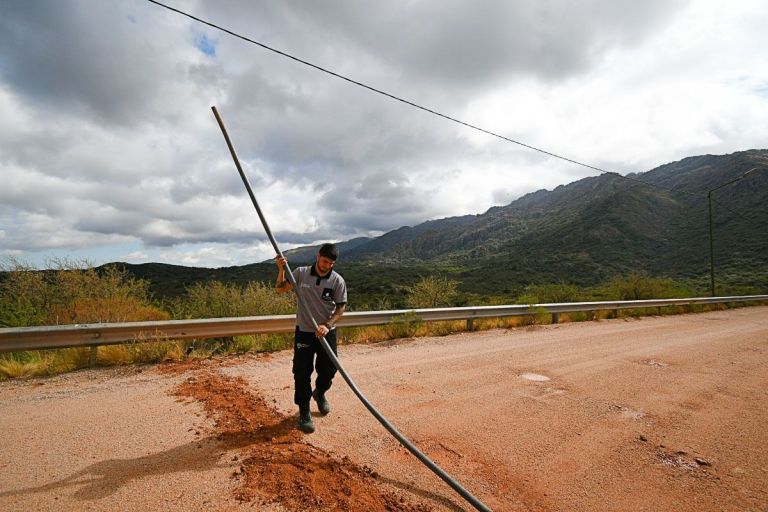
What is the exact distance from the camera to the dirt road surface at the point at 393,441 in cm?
291

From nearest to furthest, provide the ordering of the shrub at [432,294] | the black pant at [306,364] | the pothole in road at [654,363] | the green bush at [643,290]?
the black pant at [306,364] < the pothole in road at [654,363] < the shrub at [432,294] < the green bush at [643,290]

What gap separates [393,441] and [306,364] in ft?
3.93

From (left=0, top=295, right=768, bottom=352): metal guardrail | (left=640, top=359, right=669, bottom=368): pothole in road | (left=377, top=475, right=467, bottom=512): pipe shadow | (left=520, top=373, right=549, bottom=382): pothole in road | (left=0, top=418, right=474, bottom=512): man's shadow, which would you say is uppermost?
(left=0, top=295, right=768, bottom=352): metal guardrail

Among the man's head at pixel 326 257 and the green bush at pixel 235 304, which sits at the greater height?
the man's head at pixel 326 257

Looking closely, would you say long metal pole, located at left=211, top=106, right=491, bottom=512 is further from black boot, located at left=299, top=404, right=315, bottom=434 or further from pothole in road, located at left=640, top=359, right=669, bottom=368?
pothole in road, located at left=640, top=359, right=669, bottom=368

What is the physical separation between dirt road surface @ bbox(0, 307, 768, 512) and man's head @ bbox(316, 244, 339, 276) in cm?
171

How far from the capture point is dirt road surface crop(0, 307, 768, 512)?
291cm

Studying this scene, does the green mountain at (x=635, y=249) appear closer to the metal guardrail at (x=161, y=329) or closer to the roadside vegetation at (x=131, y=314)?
the roadside vegetation at (x=131, y=314)

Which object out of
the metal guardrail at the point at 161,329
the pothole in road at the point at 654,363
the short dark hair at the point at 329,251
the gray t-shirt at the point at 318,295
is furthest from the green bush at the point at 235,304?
the pothole in road at the point at 654,363

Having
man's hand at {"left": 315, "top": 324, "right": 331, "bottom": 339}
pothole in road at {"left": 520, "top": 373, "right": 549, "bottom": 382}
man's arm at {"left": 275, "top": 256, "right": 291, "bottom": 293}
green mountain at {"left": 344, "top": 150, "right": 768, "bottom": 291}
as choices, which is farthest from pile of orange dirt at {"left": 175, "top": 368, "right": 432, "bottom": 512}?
green mountain at {"left": 344, "top": 150, "right": 768, "bottom": 291}

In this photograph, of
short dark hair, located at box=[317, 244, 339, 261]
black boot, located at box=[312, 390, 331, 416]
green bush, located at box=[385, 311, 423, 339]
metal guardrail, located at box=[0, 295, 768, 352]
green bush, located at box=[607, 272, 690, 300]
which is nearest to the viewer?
short dark hair, located at box=[317, 244, 339, 261]

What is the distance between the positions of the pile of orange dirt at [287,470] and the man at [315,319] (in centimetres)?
38

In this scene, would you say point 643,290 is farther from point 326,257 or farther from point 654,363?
point 326,257

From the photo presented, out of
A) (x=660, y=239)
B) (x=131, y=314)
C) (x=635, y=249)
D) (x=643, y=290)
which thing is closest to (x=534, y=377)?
(x=131, y=314)
